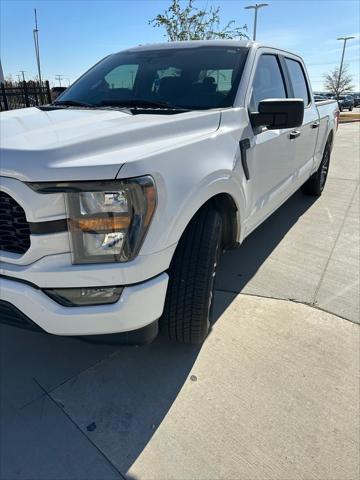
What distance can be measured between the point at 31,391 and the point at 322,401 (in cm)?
153

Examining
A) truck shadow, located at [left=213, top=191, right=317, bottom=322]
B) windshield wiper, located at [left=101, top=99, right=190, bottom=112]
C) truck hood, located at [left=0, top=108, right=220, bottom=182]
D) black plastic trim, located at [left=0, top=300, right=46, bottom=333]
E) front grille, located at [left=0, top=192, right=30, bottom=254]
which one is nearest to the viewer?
truck hood, located at [left=0, top=108, right=220, bottom=182]

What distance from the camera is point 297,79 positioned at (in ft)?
13.8

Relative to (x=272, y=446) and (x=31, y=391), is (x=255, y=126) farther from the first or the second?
(x=31, y=391)

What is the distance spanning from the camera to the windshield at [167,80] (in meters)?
2.66

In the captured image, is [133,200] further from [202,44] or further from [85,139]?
[202,44]

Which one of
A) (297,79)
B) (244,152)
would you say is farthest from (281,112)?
(297,79)

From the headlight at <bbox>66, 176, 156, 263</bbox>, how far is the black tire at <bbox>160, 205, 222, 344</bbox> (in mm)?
459

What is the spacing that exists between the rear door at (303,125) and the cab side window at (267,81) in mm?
264

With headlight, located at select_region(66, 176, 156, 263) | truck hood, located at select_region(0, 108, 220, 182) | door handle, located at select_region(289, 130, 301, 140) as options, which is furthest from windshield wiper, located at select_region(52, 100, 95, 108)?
door handle, located at select_region(289, 130, 301, 140)

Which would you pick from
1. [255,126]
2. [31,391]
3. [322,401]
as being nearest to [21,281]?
[31,391]

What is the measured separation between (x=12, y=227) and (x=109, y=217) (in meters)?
0.42

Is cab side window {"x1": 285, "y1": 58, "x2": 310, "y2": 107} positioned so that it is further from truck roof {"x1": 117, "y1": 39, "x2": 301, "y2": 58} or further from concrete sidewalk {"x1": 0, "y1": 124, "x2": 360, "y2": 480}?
concrete sidewalk {"x1": 0, "y1": 124, "x2": 360, "y2": 480}

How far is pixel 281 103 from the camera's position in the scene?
7.93 feet

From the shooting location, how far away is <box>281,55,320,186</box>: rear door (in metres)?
3.79
